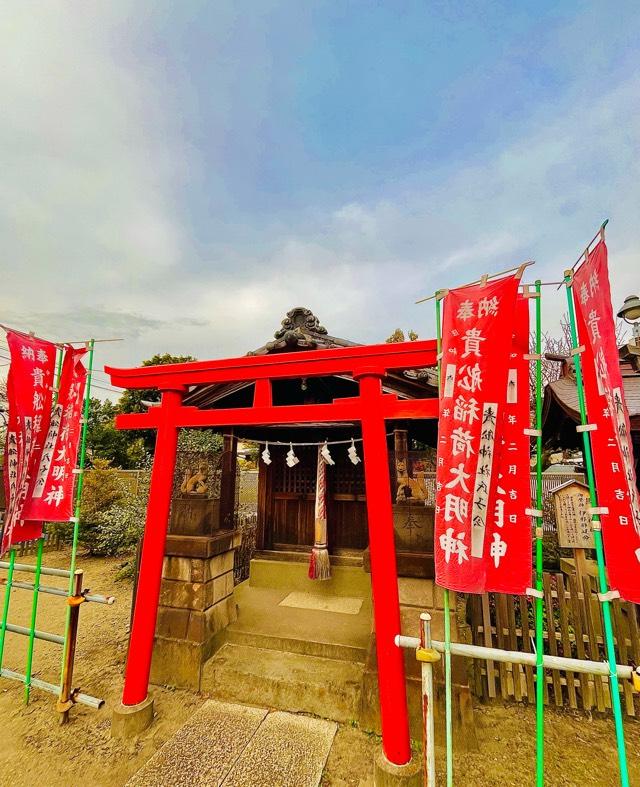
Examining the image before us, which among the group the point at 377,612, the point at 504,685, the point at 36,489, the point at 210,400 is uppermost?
the point at 210,400

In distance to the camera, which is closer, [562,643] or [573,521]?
[562,643]

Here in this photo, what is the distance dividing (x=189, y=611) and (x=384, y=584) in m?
3.16

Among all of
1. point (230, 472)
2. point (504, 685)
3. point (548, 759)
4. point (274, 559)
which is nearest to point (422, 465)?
point (504, 685)

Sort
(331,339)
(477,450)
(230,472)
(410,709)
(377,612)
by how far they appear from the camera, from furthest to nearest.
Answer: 1. (230,472)
2. (331,339)
3. (410,709)
4. (377,612)
5. (477,450)

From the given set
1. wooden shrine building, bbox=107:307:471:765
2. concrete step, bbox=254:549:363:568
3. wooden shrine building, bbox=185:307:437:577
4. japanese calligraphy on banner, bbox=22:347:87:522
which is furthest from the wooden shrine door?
japanese calligraphy on banner, bbox=22:347:87:522

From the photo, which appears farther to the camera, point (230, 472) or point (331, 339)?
point (230, 472)

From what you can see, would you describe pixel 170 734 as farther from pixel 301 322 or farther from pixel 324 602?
pixel 301 322

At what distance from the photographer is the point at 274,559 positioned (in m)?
8.61

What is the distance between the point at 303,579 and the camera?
8141 millimetres

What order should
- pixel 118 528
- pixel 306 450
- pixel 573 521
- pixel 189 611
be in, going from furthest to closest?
pixel 118 528 < pixel 306 450 < pixel 573 521 < pixel 189 611

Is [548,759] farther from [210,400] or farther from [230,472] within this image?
[210,400]

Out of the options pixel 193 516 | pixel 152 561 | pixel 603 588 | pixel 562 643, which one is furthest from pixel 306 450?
pixel 603 588

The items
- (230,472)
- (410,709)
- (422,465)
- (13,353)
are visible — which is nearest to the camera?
(410,709)

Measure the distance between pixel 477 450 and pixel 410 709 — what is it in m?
3.36
